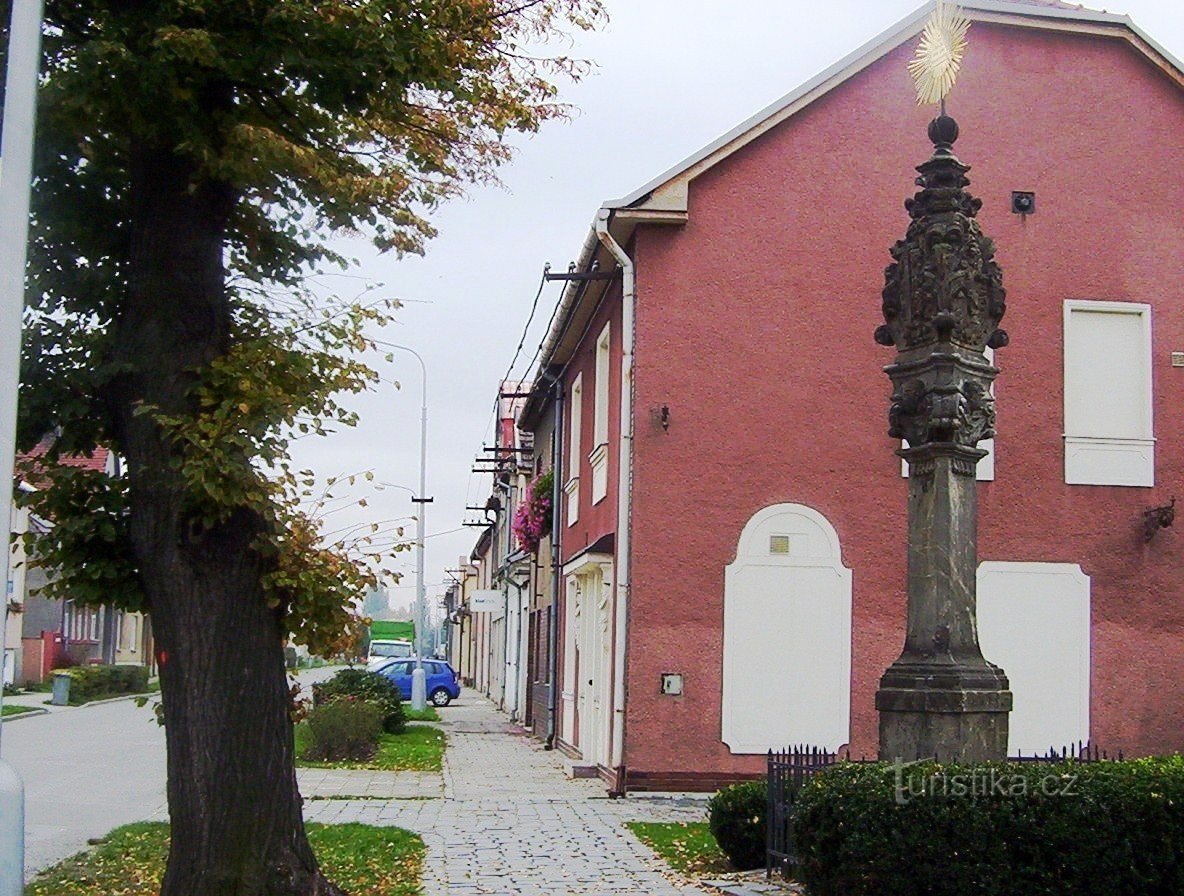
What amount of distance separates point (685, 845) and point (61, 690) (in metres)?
30.2

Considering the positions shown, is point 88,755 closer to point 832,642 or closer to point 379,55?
point 832,642

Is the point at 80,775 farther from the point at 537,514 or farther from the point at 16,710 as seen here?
the point at 16,710

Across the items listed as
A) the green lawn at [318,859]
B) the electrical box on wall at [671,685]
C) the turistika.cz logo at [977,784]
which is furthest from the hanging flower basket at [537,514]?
the turistika.cz logo at [977,784]

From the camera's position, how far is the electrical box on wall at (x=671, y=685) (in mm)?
17391

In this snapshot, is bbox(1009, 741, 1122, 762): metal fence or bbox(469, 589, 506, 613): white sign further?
bbox(469, 589, 506, 613): white sign

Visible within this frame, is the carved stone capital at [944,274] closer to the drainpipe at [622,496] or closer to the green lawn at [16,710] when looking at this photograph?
the drainpipe at [622,496]

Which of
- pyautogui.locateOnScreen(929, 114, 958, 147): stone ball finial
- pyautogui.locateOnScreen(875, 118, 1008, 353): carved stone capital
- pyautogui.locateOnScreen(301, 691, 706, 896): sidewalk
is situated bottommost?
pyautogui.locateOnScreen(301, 691, 706, 896): sidewalk

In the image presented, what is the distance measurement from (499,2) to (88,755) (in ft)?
58.9

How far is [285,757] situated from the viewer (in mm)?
9422

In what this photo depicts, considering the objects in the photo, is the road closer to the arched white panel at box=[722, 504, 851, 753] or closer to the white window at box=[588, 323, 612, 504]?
the arched white panel at box=[722, 504, 851, 753]

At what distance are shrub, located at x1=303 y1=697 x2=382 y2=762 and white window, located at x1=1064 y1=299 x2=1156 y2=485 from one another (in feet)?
36.2

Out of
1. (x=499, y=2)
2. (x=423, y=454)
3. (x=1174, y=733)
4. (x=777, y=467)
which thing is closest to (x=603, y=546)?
(x=777, y=467)

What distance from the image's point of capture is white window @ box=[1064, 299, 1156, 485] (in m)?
18.4

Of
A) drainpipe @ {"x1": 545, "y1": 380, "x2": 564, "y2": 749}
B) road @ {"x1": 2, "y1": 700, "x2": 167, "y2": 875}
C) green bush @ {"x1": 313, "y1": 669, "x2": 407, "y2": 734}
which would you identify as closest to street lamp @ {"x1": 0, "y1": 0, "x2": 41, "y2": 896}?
road @ {"x1": 2, "y1": 700, "x2": 167, "y2": 875}
